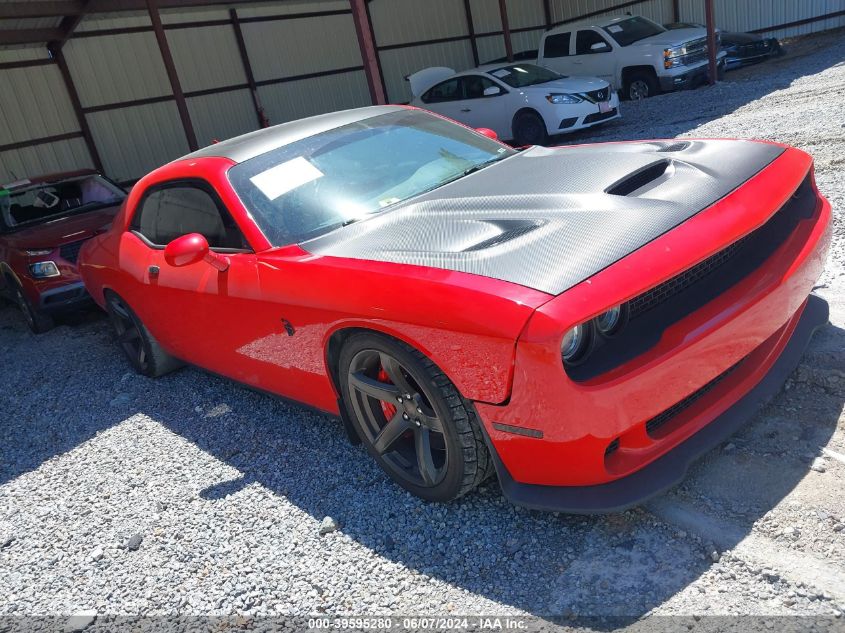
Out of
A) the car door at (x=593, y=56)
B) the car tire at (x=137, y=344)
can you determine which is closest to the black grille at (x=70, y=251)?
the car tire at (x=137, y=344)

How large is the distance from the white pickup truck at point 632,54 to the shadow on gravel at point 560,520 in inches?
430

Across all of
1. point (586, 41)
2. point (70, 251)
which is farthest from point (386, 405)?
point (586, 41)

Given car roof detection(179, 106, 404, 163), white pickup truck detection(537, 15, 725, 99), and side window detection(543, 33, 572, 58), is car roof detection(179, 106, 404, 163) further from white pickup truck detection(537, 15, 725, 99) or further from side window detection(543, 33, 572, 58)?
side window detection(543, 33, 572, 58)

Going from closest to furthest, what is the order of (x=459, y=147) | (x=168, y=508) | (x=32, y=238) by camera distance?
(x=168, y=508) < (x=459, y=147) < (x=32, y=238)

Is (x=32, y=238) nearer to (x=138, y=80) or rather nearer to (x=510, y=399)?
(x=510, y=399)

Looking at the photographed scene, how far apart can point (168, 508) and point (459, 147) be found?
2.31 metres

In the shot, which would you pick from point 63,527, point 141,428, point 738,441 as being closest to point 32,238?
point 141,428

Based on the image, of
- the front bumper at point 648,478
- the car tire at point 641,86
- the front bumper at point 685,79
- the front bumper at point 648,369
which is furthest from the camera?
the car tire at point 641,86

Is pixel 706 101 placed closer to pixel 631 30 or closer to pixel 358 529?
pixel 631 30

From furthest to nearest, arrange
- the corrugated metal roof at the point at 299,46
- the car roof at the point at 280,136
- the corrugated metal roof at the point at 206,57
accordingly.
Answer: the corrugated metal roof at the point at 299,46, the corrugated metal roof at the point at 206,57, the car roof at the point at 280,136

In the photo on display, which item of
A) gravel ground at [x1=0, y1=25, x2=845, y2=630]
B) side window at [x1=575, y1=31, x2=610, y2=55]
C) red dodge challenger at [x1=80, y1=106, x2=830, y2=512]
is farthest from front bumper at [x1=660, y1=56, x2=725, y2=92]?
red dodge challenger at [x1=80, y1=106, x2=830, y2=512]

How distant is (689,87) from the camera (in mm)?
12828

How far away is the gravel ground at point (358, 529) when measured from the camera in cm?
208

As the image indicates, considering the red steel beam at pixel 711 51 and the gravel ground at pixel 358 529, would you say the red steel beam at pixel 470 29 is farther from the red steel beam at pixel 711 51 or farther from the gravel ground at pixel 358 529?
the gravel ground at pixel 358 529
